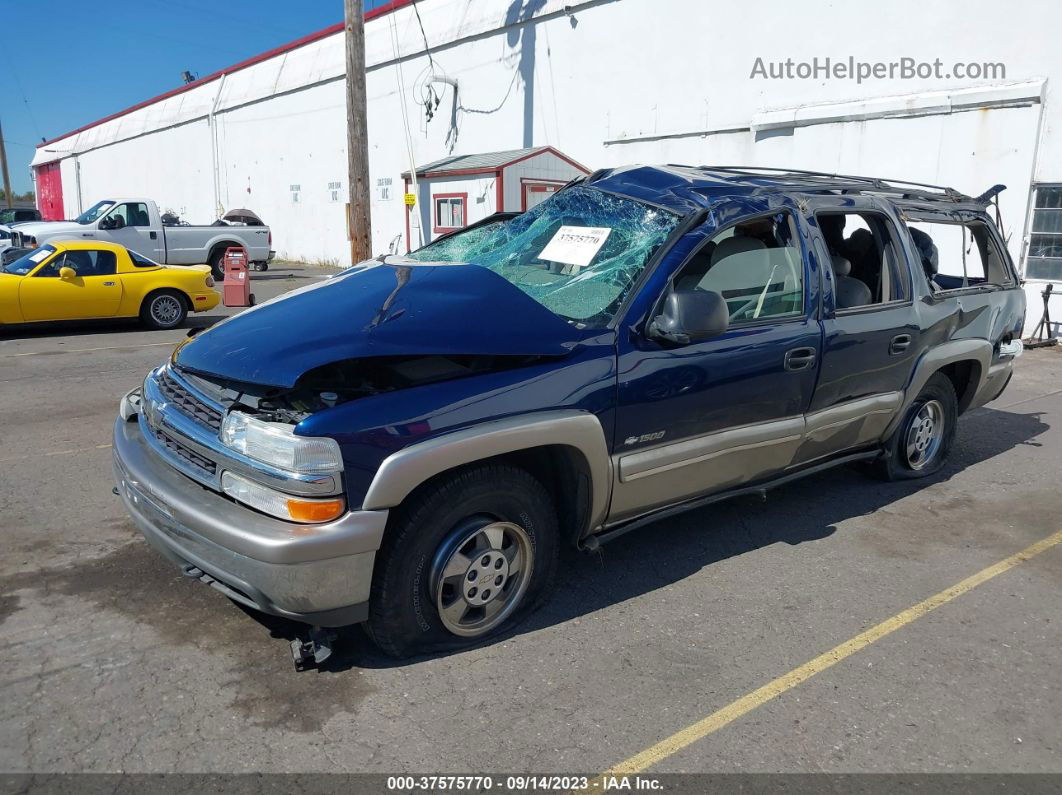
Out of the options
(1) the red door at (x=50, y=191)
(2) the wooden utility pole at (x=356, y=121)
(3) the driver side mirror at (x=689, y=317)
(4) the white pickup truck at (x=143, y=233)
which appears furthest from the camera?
(1) the red door at (x=50, y=191)

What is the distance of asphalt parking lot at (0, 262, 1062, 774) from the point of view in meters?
2.74

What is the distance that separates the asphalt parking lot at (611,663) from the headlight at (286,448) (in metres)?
0.89

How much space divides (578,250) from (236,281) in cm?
1247

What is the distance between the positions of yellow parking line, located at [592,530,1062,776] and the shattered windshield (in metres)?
1.60

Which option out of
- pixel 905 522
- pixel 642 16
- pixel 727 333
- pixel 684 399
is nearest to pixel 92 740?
pixel 684 399

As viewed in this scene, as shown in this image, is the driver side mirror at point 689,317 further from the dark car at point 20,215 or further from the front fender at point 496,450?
the dark car at point 20,215

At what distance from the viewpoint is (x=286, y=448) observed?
2.78 meters

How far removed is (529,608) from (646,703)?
0.71 metres

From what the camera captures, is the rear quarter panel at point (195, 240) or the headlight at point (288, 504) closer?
the headlight at point (288, 504)

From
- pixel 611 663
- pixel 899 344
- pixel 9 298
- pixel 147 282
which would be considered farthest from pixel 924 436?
pixel 9 298

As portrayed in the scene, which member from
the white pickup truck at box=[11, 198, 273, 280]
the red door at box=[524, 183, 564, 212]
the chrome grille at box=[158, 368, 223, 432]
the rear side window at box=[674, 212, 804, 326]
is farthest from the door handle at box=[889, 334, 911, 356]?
the white pickup truck at box=[11, 198, 273, 280]

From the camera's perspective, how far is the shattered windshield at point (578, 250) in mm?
3672

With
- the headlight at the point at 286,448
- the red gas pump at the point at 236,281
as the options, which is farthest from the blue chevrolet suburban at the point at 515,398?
the red gas pump at the point at 236,281

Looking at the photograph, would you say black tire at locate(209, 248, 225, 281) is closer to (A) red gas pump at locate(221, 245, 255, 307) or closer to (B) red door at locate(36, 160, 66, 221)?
(A) red gas pump at locate(221, 245, 255, 307)
